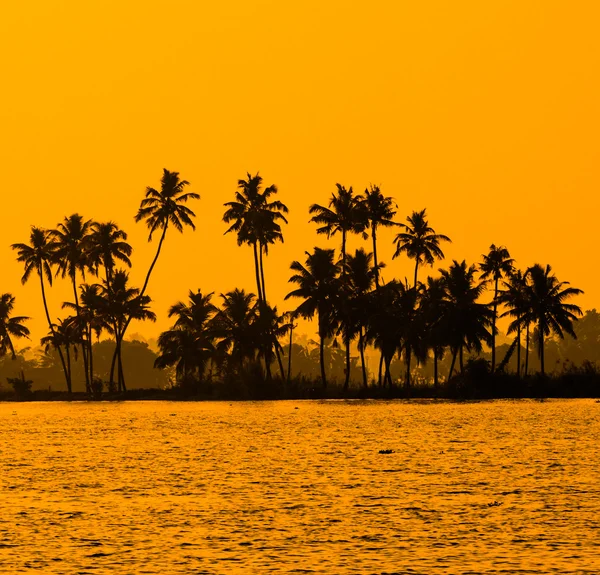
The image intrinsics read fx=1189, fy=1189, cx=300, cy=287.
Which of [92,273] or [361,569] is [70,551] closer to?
[361,569]

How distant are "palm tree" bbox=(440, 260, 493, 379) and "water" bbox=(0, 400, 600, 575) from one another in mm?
54251

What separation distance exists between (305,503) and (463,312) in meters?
82.6

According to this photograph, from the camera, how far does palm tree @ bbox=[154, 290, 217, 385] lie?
12306 cm

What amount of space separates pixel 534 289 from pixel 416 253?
12.3 meters

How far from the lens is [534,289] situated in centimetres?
11888

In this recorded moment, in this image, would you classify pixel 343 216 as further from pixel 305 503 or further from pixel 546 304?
pixel 305 503

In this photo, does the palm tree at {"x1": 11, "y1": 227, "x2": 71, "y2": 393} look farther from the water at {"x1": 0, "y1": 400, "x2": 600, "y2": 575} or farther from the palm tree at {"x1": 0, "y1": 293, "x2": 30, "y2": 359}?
the water at {"x1": 0, "y1": 400, "x2": 600, "y2": 575}

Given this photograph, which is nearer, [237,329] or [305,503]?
[305,503]

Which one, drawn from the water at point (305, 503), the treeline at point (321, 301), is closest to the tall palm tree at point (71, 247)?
the treeline at point (321, 301)

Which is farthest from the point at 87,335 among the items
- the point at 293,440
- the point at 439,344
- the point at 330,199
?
the point at 293,440

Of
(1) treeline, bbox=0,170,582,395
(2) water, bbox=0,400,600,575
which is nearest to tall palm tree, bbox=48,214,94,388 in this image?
(1) treeline, bbox=0,170,582,395

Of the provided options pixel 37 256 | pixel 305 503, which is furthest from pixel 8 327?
pixel 305 503

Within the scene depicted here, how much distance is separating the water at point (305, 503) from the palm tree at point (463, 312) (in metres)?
54.3

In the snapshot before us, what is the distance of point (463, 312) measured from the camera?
107625 millimetres
